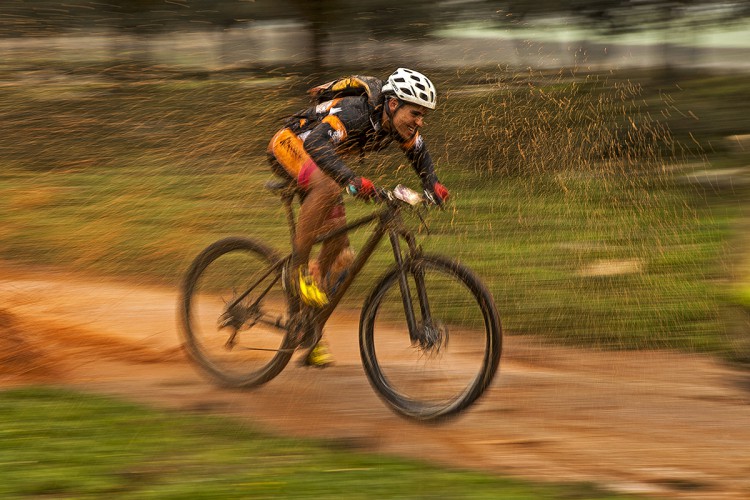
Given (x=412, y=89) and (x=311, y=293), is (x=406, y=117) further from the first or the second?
(x=311, y=293)

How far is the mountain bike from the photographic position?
5.46m

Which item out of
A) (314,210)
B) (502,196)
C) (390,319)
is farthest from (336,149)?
(502,196)

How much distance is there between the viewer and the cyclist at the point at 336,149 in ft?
18.0

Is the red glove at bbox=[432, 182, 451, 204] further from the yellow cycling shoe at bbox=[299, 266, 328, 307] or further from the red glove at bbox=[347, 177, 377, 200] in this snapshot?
the yellow cycling shoe at bbox=[299, 266, 328, 307]

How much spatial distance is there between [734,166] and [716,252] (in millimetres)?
1873

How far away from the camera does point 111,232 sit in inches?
451

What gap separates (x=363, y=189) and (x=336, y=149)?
37cm

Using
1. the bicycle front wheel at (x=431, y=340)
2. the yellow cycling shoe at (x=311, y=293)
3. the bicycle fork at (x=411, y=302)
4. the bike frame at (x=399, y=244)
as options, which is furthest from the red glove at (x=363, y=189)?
the yellow cycling shoe at (x=311, y=293)

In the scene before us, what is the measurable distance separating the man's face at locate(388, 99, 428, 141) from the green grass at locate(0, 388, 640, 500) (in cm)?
161

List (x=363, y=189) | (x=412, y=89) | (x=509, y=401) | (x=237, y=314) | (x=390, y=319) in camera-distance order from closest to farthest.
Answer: (x=363, y=189), (x=412, y=89), (x=390, y=319), (x=509, y=401), (x=237, y=314)

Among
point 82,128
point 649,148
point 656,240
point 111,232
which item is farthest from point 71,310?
point 82,128

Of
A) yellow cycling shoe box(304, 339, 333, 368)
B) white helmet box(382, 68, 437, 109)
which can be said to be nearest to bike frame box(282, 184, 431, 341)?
white helmet box(382, 68, 437, 109)

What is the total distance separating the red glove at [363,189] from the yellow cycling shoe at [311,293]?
72cm

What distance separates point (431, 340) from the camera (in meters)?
5.54
